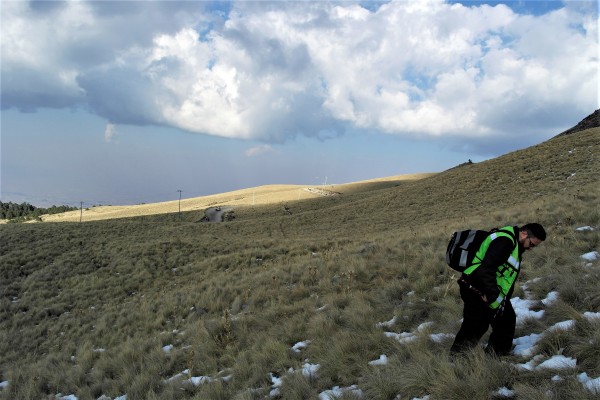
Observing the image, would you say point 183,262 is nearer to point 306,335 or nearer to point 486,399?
point 306,335

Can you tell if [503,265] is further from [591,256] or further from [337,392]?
[591,256]

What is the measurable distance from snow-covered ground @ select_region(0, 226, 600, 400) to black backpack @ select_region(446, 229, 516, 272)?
1232mm

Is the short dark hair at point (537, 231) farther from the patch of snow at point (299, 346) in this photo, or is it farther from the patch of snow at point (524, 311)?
the patch of snow at point (299, 346)

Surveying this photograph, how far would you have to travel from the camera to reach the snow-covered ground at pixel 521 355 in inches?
154

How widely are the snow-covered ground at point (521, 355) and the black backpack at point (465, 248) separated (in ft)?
4.04

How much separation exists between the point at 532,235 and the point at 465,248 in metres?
0.73

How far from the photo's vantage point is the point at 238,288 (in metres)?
12.1

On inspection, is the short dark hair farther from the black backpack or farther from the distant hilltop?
the distant hilltop

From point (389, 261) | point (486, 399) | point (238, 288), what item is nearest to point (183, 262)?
point (238, 288)

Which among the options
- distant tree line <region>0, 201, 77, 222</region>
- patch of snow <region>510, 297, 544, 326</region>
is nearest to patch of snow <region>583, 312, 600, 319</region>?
patch of snow <region>510, 297, 544, 326</region>

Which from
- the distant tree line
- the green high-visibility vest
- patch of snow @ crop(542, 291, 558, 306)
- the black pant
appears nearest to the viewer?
the green high-visibility vest

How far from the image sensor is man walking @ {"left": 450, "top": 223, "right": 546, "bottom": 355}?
420 centimetres

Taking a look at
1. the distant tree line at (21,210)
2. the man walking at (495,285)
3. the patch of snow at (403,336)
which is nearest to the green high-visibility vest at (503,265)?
the man walking at (495,285)

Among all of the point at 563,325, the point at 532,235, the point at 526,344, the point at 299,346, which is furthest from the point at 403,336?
the point at 532,235
